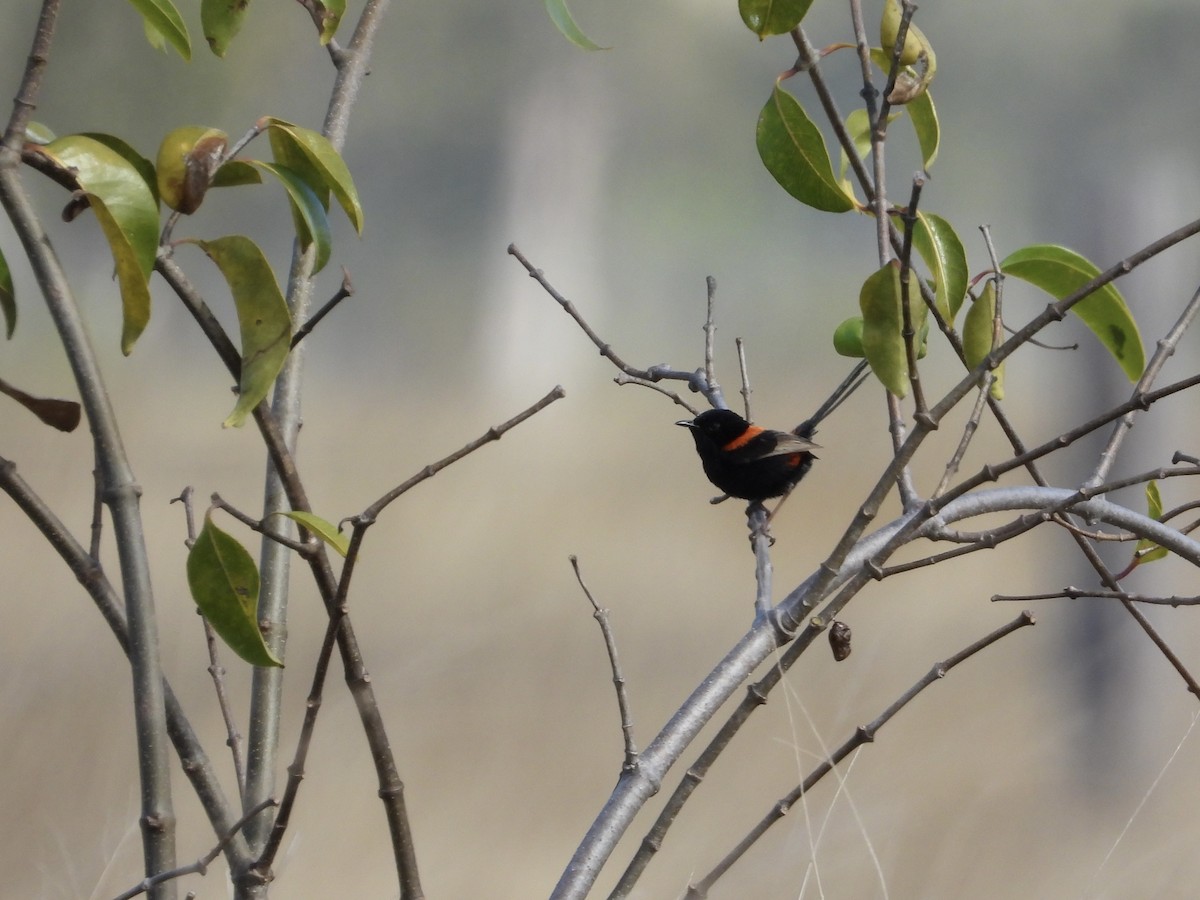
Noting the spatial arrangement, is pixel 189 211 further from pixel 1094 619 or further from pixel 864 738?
pixel 1094 619

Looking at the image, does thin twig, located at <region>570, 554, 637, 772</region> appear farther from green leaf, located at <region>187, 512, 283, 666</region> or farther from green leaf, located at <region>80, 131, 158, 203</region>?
green leaf, located at <region>80, 131, 158, 203</region>

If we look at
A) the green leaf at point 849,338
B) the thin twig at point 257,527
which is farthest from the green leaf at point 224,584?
the green leaf at point 849,338

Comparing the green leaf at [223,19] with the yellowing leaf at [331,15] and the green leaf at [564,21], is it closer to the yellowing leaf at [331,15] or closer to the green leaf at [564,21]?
the yellowing leaf at [331,15]

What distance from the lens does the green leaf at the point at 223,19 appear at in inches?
19.9

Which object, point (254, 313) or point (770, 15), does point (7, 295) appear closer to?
point (254, 313)

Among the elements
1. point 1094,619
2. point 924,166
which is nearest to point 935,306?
point 924,166

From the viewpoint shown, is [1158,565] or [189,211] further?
[1158,565]

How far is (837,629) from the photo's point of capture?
0.61 meters

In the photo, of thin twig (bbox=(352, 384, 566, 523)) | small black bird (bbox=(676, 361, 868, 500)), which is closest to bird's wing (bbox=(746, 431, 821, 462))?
small black bird (bbox=(676, 361, 868, 500))

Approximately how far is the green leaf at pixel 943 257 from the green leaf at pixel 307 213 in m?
0.33

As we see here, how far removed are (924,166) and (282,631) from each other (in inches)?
18.3

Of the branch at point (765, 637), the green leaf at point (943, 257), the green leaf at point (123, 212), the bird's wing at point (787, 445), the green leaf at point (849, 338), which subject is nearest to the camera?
the green leaf at point (123, 212)

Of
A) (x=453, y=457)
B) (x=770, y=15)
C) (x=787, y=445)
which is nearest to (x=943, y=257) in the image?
(x=770, y=15)

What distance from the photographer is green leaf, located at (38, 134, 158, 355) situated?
0.36 m
